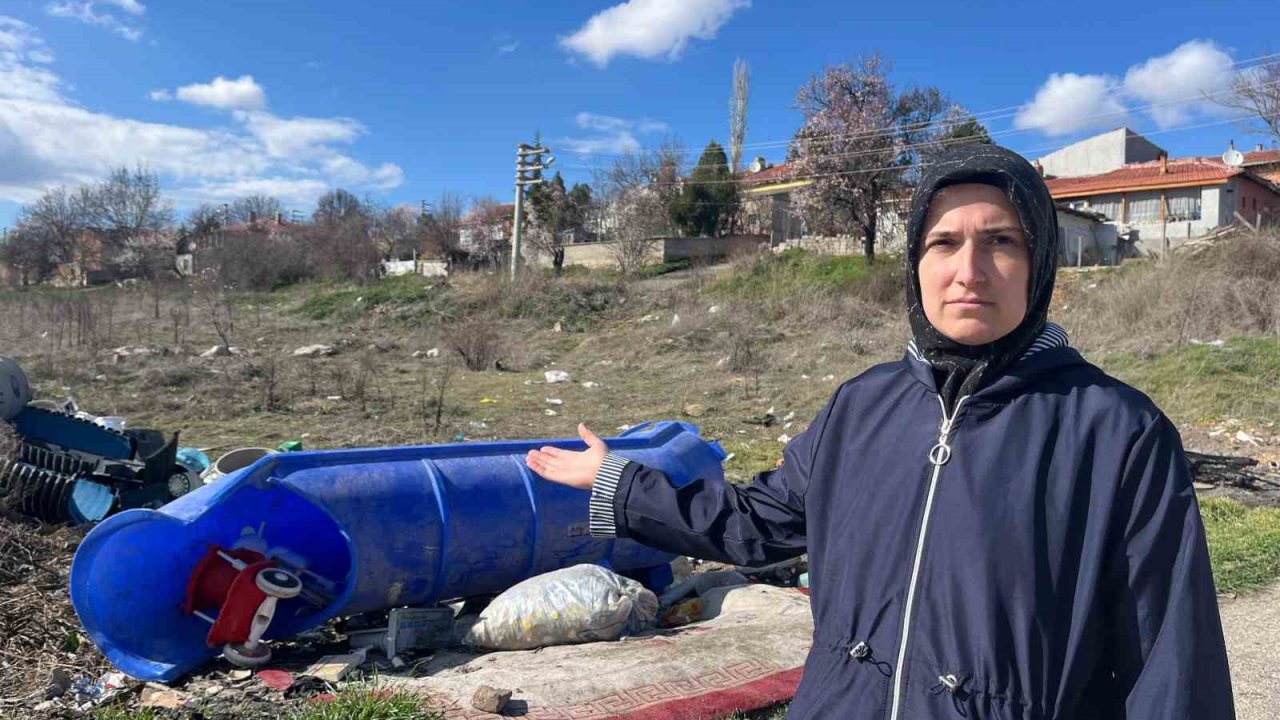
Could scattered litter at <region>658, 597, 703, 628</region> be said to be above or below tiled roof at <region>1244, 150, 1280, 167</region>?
below

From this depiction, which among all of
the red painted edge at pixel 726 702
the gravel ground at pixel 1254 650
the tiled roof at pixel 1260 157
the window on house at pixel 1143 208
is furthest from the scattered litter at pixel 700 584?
the tiled roof at pixel 1260 157

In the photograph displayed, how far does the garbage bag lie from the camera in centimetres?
408

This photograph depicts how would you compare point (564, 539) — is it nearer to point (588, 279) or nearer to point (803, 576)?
point (803, 576)

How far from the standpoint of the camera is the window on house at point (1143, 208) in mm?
29297

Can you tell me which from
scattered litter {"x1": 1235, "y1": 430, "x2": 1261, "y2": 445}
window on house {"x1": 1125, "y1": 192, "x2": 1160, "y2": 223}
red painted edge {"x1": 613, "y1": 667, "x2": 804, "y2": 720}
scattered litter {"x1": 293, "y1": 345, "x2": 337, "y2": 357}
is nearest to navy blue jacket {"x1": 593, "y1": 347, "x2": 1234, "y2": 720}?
red painted edge {"x1": 613, "y1": 667, "x2": 804, "y2": 720}

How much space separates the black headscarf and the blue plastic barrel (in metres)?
2.83

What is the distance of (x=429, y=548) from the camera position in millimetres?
4289

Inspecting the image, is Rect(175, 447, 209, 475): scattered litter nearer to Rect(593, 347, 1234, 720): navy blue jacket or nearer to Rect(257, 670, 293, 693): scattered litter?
Rect(257, 670, 293, 693): scattered litter

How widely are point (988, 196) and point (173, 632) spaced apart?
4090mm

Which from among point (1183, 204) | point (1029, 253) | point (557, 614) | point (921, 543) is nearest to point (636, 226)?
point (1183, 204)

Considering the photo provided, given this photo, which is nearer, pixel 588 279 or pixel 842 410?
pixel 842 410

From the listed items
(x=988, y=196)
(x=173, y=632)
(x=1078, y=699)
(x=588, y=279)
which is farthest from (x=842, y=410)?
(x=588, y=279)

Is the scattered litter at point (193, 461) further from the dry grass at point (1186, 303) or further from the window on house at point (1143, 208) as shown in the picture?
the window on house at point (1143, 208)

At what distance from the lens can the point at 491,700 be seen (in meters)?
3.24
